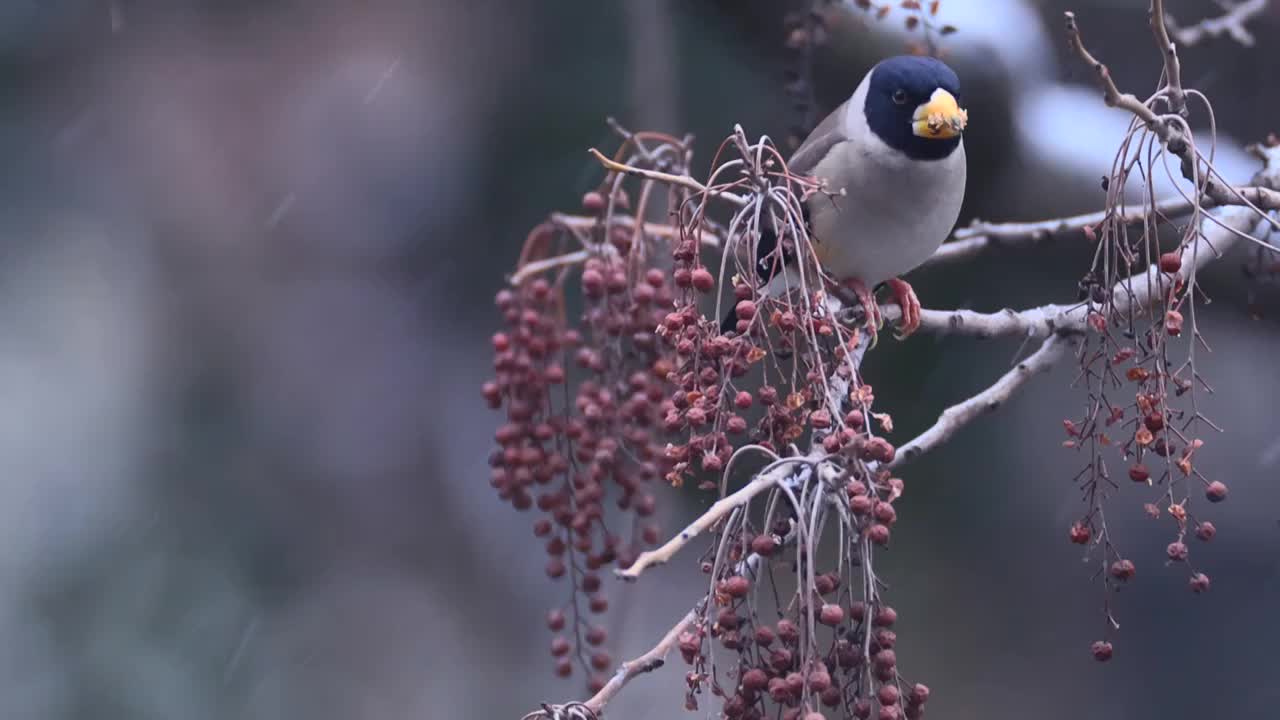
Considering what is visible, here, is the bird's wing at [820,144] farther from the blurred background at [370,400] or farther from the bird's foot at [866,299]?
the blurred background at [370,400]

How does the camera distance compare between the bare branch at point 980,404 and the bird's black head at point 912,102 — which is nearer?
the bare branch at point 980,404

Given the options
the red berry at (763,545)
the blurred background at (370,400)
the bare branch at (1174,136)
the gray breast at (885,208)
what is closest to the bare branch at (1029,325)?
the gray breast at (885,208)

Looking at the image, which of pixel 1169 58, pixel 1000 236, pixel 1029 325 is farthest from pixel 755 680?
pixel 1000 236

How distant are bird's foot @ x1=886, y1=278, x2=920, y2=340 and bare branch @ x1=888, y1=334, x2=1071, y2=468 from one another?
0.67ft

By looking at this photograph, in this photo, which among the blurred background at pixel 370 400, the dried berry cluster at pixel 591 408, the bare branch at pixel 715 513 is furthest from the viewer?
the blurred background at pixel 370 400

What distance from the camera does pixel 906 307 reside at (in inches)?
77.6

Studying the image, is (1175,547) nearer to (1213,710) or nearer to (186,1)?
(1213,710)

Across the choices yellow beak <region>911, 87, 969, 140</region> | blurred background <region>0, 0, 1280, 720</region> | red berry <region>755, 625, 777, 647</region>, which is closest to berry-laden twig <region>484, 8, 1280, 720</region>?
red berry <region>755, 625, 777, 647</region>

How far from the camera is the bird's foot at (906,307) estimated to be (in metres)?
1.93

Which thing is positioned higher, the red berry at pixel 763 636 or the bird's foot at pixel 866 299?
the bird's foot at pixel 866 299

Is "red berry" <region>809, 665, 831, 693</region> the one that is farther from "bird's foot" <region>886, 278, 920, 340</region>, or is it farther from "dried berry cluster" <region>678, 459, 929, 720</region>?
"bird's foot" <region>886, 278, 920, 340</region>

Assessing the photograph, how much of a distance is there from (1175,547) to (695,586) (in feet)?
10.2

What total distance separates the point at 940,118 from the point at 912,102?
0.15 m

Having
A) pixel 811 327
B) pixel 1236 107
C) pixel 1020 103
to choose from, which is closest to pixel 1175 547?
pixel 811 327
